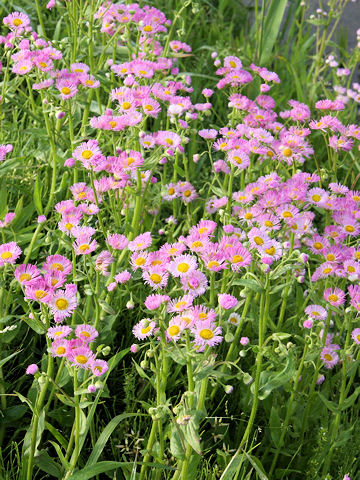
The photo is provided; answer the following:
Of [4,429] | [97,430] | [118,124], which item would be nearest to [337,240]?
[118,124]

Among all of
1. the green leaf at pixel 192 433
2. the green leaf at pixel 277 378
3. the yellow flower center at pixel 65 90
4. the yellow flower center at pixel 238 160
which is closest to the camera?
the green leaf at pixel 192 433

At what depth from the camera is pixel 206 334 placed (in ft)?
3.92

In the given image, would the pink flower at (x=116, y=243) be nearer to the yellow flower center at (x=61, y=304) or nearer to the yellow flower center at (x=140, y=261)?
the yellow flower center at (x=140, y=261)

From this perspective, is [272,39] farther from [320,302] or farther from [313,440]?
[313,440]

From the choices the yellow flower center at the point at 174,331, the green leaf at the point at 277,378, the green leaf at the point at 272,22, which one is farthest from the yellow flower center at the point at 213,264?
the green leaf at the point at 272,22

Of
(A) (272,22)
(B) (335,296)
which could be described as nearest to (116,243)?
(B) (335,296)

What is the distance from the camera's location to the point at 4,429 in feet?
5.00

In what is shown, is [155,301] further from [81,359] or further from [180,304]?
[81,359]

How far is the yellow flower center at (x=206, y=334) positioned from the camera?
119 cm

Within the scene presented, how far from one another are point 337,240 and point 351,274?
0.14 meters

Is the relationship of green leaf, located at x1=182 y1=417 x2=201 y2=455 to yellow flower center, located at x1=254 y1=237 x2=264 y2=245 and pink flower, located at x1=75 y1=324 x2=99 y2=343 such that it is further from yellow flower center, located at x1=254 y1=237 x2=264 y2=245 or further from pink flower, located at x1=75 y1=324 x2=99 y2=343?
yellow flower center, located at x1=254 y1=237 x2=264 y2=245

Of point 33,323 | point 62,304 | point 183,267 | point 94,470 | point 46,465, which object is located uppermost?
point 183,267

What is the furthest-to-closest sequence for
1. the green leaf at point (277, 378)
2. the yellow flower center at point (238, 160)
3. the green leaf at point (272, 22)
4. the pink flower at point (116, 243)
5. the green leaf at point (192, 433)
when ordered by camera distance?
the green leaf at point (272, 22), the yellow flower center at point (238, 160), the pink flower at point (116, 243), the green leaf at point (277, 378), the green leaf at point (192, 433)

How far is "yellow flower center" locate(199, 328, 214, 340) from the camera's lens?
3.92ft
